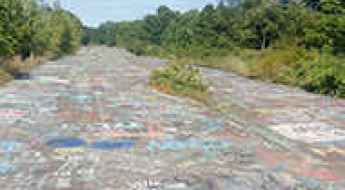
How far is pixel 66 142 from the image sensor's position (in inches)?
324

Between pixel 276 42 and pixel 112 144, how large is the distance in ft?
68.6

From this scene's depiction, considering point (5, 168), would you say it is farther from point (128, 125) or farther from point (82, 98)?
point (82, 98)

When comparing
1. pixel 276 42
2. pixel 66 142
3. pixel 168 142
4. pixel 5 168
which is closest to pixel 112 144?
pixel 66 142

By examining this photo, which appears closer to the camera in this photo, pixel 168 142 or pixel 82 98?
pixel 168 142

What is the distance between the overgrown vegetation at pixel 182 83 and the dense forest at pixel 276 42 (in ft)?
9.01

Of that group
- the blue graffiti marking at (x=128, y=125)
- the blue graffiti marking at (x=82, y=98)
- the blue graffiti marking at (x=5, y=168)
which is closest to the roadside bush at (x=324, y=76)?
the blue graffiti marking at (x=82, y=98)

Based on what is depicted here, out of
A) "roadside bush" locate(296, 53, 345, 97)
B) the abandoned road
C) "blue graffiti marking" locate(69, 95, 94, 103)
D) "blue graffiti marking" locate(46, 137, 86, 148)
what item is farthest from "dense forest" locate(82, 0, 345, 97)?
"blue graffiti marking" locate(46, 137, 86, 148)

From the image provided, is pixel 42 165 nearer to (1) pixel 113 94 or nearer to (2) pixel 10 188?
(2) pixel 10 188

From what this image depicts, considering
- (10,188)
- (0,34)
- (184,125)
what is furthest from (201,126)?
(0,34)

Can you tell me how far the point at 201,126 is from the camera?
9.81m

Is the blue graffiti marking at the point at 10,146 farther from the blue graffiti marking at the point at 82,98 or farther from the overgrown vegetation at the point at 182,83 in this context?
the overgrown vegetation at the point at 182,83

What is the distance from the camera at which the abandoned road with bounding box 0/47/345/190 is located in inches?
240

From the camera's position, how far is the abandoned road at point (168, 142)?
→ 20.0ft

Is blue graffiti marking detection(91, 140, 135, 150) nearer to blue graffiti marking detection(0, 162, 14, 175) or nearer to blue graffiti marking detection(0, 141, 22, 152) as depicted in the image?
blue graffiti marking detection(0, 141, 22, 152)
